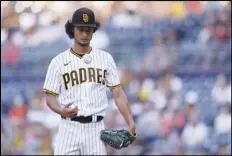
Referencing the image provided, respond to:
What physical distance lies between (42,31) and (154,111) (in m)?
1.86

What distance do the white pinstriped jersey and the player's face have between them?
0.12 m

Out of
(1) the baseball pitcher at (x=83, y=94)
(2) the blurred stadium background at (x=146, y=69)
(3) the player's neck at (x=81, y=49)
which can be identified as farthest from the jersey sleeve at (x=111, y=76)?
(2) the blurred stadium background at (x=146, y=69)

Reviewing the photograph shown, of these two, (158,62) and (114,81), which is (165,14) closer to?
(158,62)

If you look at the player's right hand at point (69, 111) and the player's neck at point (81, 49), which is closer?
the player's right hand at point (69, 111)

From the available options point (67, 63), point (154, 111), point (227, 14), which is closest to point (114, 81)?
point (67, 63)

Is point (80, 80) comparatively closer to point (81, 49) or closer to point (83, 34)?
point (81, 49)

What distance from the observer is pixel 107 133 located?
5.46 meters

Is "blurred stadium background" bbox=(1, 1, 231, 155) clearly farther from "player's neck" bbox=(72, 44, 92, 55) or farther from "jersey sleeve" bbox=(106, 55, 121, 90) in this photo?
"player's neck" bbox=(72, 44, 92, 55)

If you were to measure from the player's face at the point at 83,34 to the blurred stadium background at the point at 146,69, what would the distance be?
3.27 meters

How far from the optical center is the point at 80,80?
17.9ft

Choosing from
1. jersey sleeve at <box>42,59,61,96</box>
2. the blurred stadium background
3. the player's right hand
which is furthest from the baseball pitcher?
the blurred stadium background

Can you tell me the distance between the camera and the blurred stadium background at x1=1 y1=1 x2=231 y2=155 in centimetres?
863

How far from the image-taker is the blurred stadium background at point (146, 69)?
8.63 m

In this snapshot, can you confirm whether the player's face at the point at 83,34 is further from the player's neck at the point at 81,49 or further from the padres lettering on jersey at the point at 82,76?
the padres lettering on jersey at the point at 82,76
